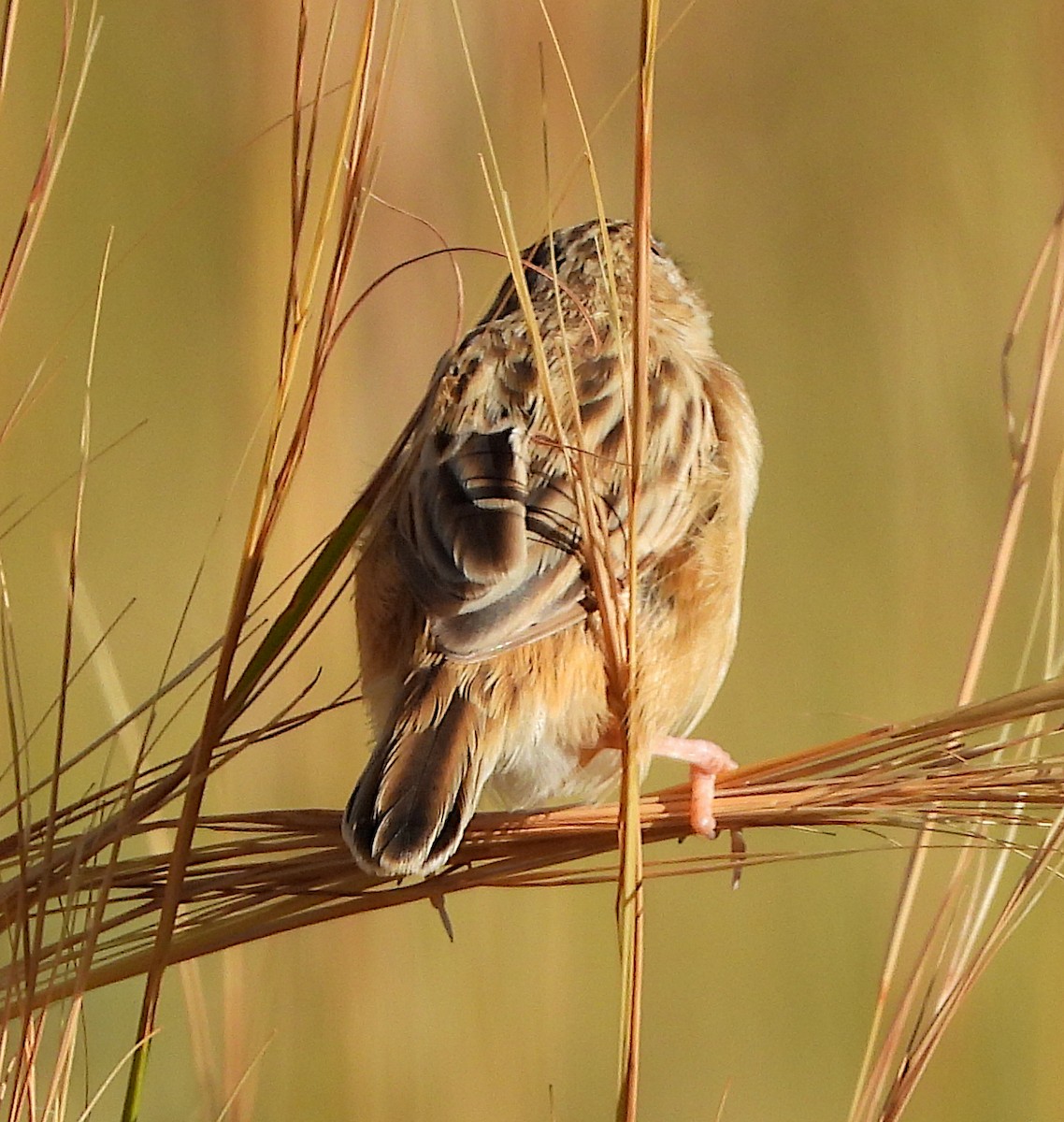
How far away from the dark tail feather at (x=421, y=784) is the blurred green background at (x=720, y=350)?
1.14 meters

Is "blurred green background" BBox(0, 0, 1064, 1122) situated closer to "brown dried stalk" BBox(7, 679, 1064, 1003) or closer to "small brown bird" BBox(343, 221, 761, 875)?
"small brown bird" BBox(343, 221, 761, 875)

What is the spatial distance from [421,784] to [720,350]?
2.71 meters

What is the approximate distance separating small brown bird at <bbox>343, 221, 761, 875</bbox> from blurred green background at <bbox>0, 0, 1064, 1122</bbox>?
0.92 meters

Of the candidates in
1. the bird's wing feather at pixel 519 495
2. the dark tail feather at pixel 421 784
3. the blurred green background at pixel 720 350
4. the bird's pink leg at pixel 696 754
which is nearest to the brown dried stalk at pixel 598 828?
the dark tail feather at pixel 421 784

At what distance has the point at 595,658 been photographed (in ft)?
7.76

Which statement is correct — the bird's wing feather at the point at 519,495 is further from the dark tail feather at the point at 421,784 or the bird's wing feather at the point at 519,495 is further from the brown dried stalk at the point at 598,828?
the brown dried stalk at the point at 598,828

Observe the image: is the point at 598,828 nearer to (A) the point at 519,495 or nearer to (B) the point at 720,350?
(A) the point at 519,495

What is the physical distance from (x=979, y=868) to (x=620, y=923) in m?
0.71

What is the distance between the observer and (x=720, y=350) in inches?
176

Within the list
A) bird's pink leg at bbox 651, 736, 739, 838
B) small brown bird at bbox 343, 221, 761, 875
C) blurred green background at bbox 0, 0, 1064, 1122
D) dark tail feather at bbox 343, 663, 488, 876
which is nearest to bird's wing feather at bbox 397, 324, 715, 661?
small brown bird at bbox 343, 221, 761, 875

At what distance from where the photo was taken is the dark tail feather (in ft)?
6.11

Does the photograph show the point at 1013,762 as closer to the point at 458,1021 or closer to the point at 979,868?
the point at 979,868

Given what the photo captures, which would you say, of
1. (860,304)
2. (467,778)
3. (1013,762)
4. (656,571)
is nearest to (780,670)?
(860,304)

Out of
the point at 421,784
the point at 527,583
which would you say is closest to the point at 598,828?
the point at 421,784
